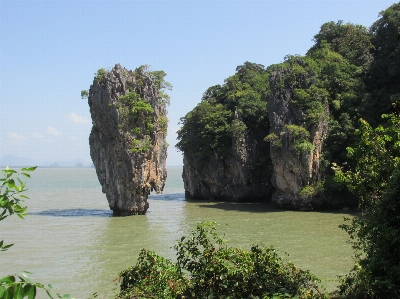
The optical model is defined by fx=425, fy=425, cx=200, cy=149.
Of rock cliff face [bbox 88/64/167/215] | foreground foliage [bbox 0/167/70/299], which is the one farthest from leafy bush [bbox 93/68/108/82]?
foreground foliage [bbox 0/167/70/299]

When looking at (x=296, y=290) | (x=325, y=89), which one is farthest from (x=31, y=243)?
(x=325, y=89)

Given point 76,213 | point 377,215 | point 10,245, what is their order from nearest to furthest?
point 10,245 → point 377,215 → point 76,213

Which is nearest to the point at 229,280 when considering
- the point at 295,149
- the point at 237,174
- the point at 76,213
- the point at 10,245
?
the point at 10,245

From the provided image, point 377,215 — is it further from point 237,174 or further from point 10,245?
point 237,174

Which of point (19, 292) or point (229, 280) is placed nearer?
point (19, 292)

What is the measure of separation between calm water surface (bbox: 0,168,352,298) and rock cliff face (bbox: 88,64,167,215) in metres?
1.50

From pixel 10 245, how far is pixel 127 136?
848 inches

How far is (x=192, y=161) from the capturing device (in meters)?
35.9

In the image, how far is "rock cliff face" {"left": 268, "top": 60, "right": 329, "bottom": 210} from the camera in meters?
25.9

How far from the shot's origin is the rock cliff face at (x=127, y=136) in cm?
2344

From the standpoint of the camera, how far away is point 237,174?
1296 inches

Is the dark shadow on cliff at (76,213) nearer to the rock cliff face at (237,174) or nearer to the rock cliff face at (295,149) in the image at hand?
the rock cliff face at (237,174)

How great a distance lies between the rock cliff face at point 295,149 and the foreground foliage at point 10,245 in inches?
953

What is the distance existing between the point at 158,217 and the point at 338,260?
12.5 m
